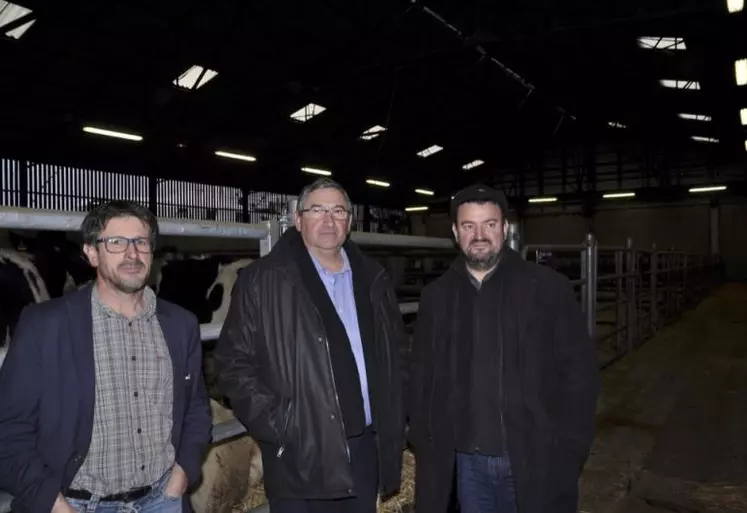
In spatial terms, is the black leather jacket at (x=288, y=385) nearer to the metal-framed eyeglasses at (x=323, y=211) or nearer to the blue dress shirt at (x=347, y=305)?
the blue dress shirt at (x=347, y=305)

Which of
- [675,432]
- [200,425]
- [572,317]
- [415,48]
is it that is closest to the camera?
[200,425]

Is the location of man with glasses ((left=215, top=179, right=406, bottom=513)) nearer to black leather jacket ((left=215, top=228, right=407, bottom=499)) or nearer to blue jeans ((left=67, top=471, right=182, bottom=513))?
black leather jacket ((left=215, top=228, right=407, bottom=499))

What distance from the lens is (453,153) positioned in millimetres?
23328

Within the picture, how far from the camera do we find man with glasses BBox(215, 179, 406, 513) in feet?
5.80

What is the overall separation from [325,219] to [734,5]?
26.2 ft

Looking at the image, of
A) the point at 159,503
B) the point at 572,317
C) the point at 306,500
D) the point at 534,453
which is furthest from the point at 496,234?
the point at 159,503

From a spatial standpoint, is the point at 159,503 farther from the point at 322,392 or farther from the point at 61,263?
the point at 61,263

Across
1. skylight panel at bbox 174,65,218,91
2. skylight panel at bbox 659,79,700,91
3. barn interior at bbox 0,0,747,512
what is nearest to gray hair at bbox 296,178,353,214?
barn interior at bbox 0,0,747,512

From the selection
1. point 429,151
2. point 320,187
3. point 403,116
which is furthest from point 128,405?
point 429,151

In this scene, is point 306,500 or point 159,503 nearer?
point 159,503

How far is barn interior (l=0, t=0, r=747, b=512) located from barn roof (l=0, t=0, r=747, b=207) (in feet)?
0.18

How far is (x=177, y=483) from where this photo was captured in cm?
159

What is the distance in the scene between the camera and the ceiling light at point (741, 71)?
1088 cm

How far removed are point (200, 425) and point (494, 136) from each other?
21.2 meters
